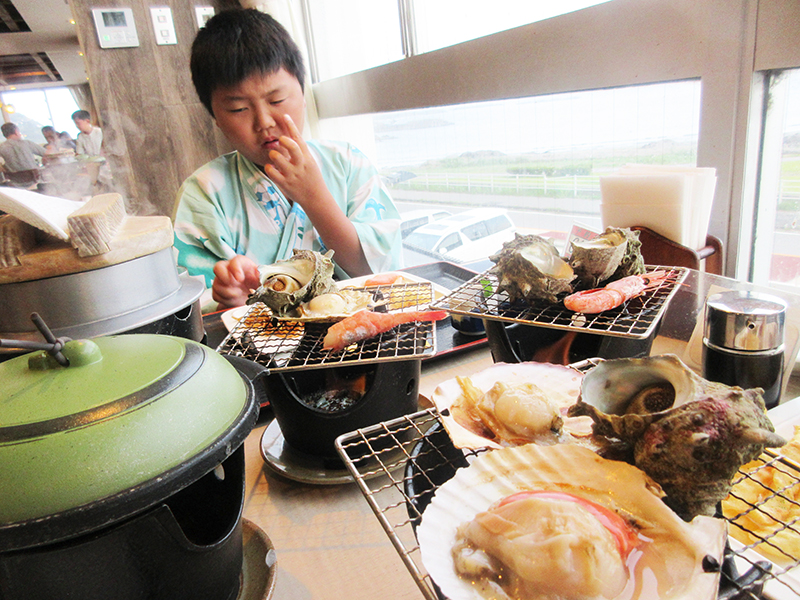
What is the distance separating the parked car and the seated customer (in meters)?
0.76

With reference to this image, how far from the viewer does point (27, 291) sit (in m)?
0.98

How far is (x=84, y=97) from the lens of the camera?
3.74 metres

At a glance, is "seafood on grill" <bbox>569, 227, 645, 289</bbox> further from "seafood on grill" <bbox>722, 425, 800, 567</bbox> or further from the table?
"seafood on grill" <bbox>722, 425, 800, 567</bbox>

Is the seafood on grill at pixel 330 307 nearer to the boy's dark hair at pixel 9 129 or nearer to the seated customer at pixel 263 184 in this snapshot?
the seated customer at pixel 263 184

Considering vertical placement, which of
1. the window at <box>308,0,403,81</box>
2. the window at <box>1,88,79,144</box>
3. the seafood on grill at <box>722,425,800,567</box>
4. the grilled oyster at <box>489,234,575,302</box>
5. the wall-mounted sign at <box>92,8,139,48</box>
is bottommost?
the seafood on grill at <box>722,425,800,567</box>

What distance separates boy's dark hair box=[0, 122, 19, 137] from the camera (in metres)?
3.69

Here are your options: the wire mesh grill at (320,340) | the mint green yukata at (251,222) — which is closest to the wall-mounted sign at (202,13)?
the mint green yukata at (251,222)

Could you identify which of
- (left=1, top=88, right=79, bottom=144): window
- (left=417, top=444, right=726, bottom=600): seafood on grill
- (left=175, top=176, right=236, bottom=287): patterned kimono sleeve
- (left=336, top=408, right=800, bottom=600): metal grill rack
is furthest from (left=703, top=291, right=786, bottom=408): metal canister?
(left=1, top=88, right=79, bottom=144): window

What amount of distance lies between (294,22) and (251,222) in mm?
2052

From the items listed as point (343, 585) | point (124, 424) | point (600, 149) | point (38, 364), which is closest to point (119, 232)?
point (38, 364)

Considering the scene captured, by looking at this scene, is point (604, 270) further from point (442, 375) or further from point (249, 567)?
point (249, 567)

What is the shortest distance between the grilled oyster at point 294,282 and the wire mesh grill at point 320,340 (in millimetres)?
50

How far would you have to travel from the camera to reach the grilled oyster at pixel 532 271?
1003 mm

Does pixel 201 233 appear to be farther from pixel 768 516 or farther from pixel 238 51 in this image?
pixel 768 516
